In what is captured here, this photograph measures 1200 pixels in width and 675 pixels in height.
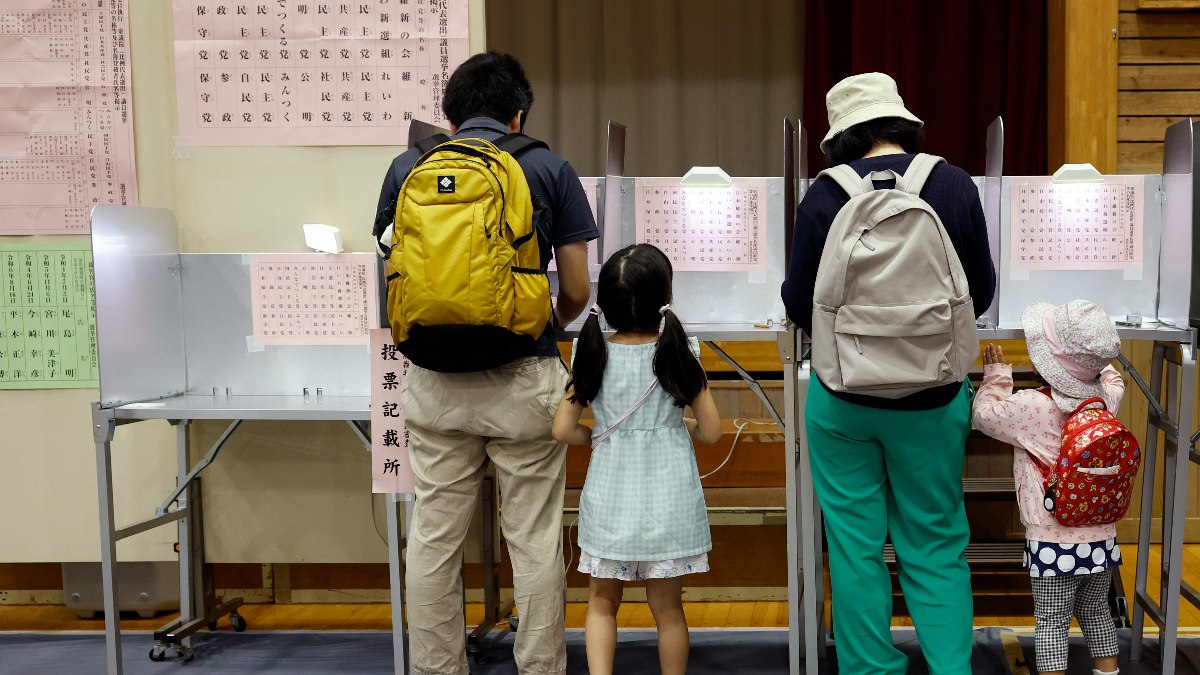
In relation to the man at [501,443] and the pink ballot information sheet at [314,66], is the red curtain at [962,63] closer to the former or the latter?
the pink ballot information sheet at [314,66]

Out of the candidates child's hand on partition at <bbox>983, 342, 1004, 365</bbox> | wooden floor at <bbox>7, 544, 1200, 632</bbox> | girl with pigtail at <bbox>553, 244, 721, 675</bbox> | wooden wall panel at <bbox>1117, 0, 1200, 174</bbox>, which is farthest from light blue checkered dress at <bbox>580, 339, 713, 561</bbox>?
wooden wall panel at <bbox>1117, 0, 1200, 174</bbox>

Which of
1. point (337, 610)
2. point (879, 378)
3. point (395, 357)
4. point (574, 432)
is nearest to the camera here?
point (879, 378)

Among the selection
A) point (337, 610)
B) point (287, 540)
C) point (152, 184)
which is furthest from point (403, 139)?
point (337, 610)

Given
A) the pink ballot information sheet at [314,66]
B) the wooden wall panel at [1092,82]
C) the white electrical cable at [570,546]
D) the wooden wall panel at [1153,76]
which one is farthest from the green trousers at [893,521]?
the wooden wall panel at [1153,76]

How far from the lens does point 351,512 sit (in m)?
3.10

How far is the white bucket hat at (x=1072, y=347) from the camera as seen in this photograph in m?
2.14

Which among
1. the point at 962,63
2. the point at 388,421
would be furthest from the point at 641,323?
the point at 962,63

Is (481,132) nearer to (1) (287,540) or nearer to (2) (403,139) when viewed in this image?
(2) (403,139)

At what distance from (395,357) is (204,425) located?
0.97 m

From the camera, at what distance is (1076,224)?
8.52 ft

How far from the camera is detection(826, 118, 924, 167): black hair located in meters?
2.04

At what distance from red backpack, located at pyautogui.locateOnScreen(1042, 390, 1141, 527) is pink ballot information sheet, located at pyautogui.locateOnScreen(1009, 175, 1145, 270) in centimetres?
55

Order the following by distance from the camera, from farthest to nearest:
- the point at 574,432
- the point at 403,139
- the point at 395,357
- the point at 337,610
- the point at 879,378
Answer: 1. the point at 337,610
2. the point at 403,139
3. the point at 395,357
4. the point at 574,432
5. the point at 879,378

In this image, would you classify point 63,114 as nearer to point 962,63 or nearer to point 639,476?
point 639,476
